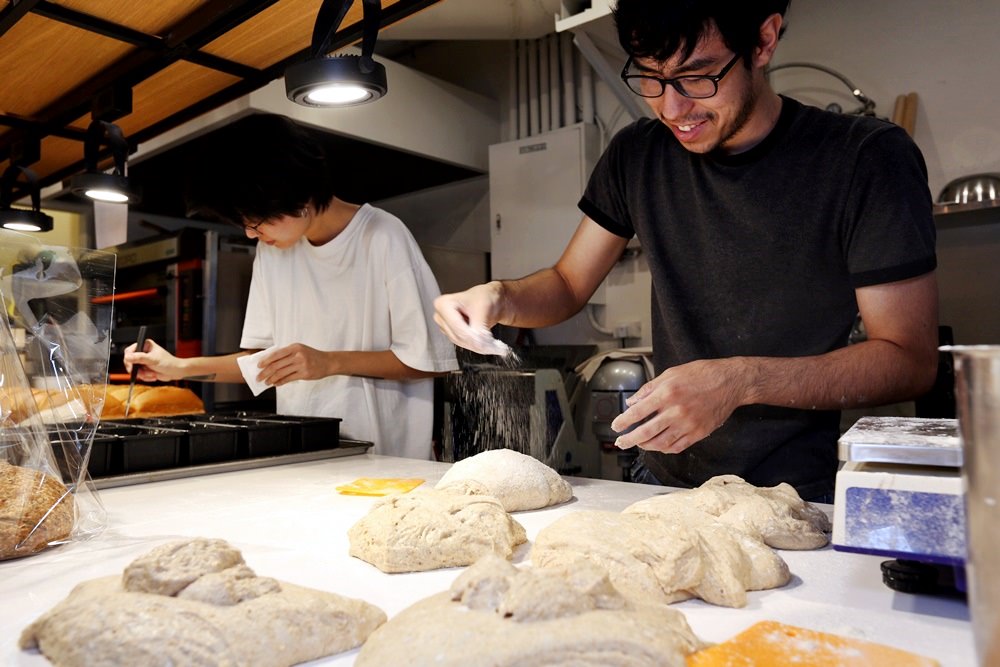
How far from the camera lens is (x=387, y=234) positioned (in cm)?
245

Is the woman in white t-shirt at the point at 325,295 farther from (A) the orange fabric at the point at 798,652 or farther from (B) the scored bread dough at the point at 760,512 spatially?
(A) the orange fabric at the point at 798,652

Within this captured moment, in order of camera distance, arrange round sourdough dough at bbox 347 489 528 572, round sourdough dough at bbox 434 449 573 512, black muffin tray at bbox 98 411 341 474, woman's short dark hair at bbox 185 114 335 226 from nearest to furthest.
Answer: round sourdough dough at bbox 347 489 528 572 < round sourdough dough at bbox 434 449 573 512 < black muffin tray at bbox 98 411 341 474 < woman's short dark hair at bbox 185 114 335 226

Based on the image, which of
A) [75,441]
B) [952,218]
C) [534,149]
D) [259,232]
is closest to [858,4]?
[952,218]

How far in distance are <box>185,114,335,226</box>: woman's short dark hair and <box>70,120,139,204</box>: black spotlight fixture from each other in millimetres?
365

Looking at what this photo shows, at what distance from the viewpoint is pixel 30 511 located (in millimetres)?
1117

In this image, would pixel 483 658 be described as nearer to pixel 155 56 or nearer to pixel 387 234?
pixel 387 234

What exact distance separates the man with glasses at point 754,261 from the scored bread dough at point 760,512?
4.7 inches

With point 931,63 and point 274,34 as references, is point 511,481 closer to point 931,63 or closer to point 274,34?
point 274,34

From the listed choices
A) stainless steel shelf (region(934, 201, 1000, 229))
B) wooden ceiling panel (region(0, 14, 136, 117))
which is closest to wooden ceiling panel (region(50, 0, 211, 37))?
wooden ceiling panel (region(0, 14, 136, 117))

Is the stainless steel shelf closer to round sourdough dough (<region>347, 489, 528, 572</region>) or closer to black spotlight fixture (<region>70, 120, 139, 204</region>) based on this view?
round sourdough dough (<region>347, 489, 528, 572</region>)

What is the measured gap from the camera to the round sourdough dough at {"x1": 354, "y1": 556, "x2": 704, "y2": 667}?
0.62 m

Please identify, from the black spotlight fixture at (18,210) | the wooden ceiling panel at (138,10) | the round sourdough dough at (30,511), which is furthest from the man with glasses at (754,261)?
the black spotlight fixture at (18,210)

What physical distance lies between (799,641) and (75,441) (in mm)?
1217

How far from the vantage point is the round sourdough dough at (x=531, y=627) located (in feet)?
2.03
